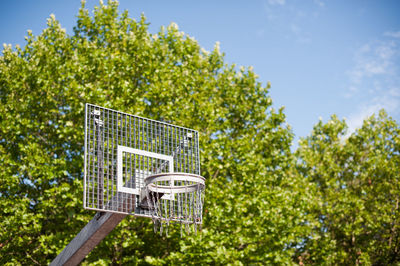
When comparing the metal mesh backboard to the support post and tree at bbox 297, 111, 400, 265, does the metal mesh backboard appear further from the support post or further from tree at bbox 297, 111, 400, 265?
tree at bbox 297, 111, 400, 265

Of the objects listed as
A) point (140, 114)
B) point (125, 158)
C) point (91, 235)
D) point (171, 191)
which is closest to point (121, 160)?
point (125, 158)

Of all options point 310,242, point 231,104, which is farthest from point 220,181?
point 310,242

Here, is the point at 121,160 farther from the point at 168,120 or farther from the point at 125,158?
the point at 168,120

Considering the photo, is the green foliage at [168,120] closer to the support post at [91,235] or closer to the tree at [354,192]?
the tree at [354,192]

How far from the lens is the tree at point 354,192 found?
19750 millimetres

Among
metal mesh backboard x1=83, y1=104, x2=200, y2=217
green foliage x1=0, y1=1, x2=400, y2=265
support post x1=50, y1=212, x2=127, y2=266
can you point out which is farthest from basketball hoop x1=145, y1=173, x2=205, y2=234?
green foliage x1=0, y1=1, x2=400, y2=265

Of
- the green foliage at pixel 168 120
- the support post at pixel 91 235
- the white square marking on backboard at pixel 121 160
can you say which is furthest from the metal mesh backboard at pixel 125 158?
the green foliage at pixel 168 120

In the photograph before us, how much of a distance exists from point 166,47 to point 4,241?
421 inches

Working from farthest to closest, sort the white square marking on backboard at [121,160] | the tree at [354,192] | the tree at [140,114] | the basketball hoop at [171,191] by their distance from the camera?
the tree at [354,192] → the tree at [140,114] → the white square marking on backboard at [121,160] → the basketball hoop at [171,191]

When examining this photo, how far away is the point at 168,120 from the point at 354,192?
525 inches

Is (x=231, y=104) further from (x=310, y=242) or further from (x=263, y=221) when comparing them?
(x=310, y=242)

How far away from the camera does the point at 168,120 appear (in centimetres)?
1502

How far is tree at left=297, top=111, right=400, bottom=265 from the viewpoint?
19750 mm

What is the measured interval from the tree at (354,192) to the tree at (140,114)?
367 centimetres
